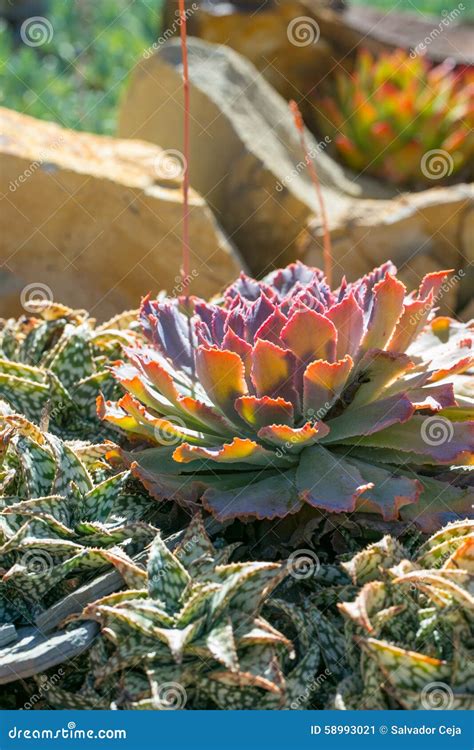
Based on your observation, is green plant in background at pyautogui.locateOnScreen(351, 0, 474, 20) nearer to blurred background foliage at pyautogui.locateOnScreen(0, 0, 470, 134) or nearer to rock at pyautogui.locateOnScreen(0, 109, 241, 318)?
blurred background foliage at pyautogui.locateOnScreen(0, 0, 470, 134)

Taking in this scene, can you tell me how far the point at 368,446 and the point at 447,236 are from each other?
8.19ft

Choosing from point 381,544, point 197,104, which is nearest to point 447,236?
point 197,104

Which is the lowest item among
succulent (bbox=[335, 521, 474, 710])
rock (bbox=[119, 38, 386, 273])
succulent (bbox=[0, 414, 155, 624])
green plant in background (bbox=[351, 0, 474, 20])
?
succulent (bbox=[0, 414, 155, 624])

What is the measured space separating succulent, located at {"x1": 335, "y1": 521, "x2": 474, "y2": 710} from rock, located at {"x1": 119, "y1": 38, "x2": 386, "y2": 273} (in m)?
2.77

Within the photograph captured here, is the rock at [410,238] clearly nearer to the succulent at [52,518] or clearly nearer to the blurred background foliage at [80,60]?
the succulent at [52,518]

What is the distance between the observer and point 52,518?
1.79m

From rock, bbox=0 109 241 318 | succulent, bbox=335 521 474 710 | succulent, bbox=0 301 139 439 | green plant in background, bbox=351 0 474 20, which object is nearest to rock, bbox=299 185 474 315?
rock, bbox=0 109 241 318

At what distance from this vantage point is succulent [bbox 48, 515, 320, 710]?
1.52m

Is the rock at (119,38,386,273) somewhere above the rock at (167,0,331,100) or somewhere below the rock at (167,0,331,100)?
below

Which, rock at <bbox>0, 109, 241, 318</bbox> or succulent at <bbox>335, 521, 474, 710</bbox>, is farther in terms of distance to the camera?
rock at <bbox>0, 109, 241, 318</bbox>

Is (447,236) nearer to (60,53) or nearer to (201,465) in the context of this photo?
(201,465)

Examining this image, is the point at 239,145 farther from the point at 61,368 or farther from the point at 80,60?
the point at 80,60

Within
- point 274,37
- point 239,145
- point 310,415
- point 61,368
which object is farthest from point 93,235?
point 274,37

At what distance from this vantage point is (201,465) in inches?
75.0
